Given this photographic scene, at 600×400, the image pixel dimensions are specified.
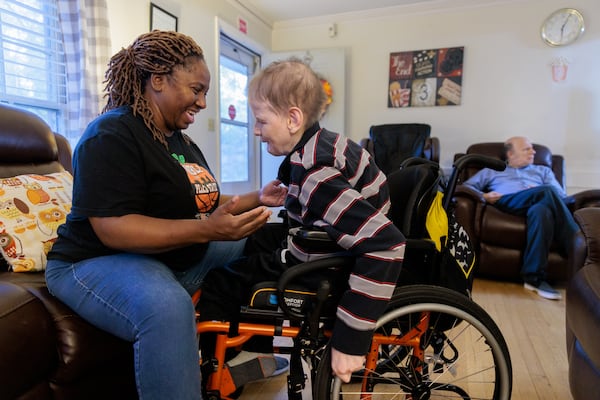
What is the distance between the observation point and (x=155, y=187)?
860mm

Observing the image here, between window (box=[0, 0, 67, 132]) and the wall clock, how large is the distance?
3.69 metres

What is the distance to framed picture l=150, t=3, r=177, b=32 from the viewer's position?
2.40 metres

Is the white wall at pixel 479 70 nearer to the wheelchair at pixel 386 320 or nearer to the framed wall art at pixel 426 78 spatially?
the framed wall art at pixel 426 78

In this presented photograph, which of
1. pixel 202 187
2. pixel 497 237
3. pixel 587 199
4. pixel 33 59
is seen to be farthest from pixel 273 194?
pixel 587 199

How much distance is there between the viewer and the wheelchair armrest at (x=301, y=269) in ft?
2.49

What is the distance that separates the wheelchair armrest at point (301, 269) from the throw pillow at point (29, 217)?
77 cm

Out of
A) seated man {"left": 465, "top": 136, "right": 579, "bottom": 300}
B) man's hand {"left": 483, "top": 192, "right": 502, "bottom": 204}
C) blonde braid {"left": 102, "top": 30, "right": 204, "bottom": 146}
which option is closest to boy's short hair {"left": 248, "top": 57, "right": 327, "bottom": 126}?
blonde braid {"left": 102, "top": 30, "right": 204, "bottom": 146}

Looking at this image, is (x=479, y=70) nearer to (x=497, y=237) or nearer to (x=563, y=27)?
(x=563, y=27)

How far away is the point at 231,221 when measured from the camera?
75 cm

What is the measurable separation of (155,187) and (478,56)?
349cm

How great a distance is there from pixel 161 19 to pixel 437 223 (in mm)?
2410

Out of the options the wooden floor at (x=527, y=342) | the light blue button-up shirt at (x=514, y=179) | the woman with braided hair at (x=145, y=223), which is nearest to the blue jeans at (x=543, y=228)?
the wooden floor at (x=527, y=342)

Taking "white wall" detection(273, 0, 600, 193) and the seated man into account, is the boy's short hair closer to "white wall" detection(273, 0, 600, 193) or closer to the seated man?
the seated man

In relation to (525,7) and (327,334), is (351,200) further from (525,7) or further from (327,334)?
(525,7)
